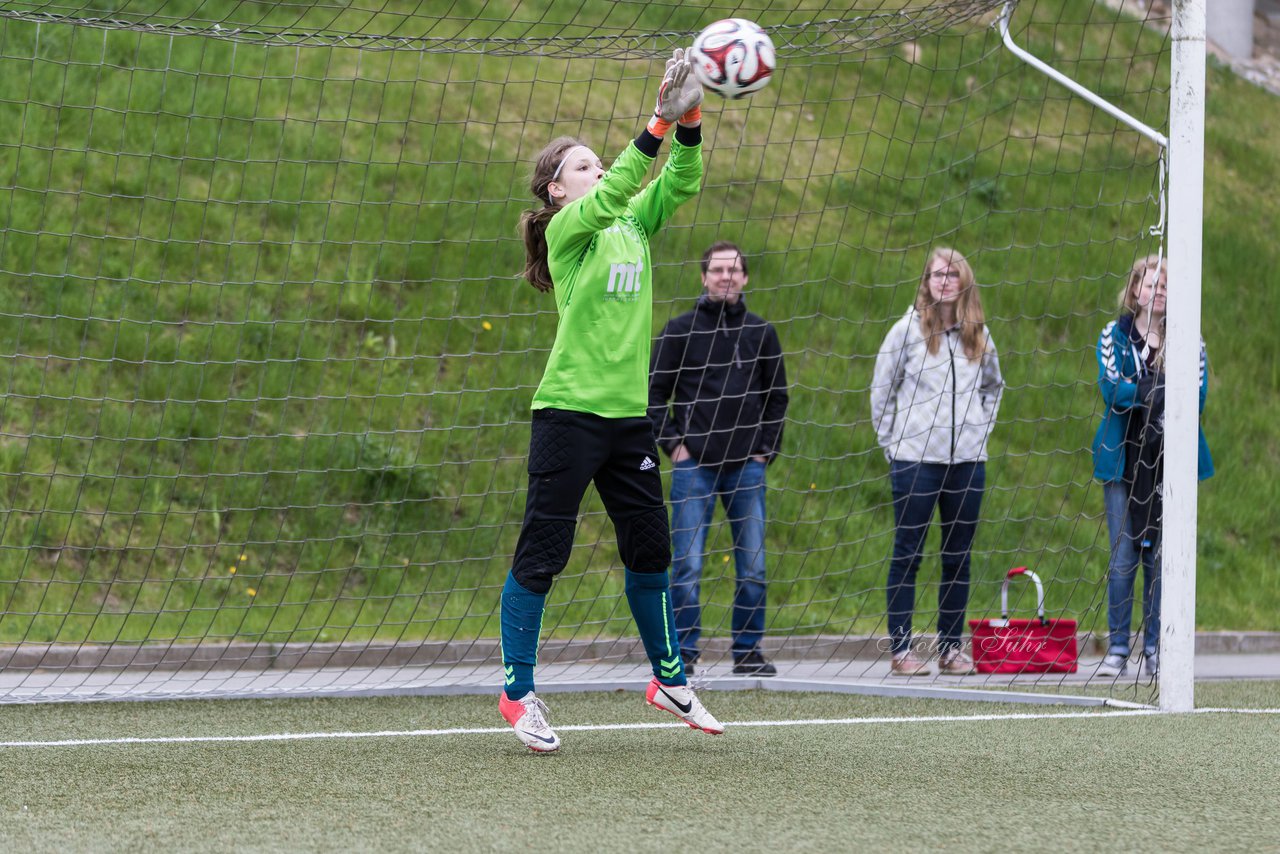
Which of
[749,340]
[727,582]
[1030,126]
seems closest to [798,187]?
[1030,126]

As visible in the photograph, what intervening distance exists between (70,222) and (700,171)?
6095 mm

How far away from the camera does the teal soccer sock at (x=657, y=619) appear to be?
4.56 metres

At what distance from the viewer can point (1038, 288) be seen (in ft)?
35.4

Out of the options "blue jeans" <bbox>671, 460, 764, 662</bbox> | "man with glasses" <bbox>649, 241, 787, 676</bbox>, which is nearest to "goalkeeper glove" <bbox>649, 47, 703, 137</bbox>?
"man with glasses" <bbox>649, 241, 787, 676</bbox>

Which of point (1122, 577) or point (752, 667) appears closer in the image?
point (752, 667)

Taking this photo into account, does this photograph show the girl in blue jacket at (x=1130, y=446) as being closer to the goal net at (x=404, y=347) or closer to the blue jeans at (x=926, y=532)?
the goal net at (x=404, y=347)

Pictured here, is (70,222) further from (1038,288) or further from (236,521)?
(1038,288)

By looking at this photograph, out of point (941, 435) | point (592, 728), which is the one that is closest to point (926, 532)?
point (941, 435)

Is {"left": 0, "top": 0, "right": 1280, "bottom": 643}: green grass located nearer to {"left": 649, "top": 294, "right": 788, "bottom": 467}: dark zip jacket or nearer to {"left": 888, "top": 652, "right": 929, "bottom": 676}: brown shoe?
{"left": 649, "top": 294, "right": 788, "bottom": 467}: dark zip jacket

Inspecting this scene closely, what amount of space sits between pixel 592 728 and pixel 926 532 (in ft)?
7.46

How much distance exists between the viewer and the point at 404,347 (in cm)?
935

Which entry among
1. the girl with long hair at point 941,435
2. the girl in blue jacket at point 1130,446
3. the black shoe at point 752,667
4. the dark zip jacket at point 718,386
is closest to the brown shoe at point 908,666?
the girl with long hair at point 941,435

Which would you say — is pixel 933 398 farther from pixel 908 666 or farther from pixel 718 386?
pixel 908 666

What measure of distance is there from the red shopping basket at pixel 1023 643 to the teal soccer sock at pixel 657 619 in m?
2.47
